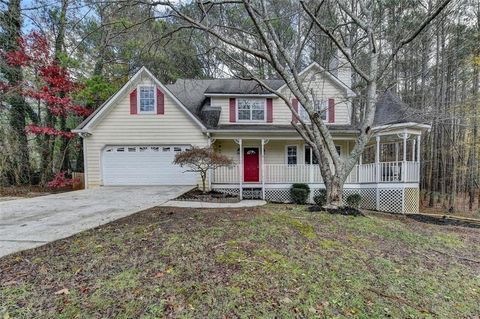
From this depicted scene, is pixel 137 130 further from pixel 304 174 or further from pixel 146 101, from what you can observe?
pixel 304 174

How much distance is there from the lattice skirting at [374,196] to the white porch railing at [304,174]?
43 centimetres

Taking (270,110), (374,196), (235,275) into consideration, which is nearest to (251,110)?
(270,110)

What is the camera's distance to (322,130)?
695 centimetres

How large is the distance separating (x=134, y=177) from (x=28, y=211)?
6.00 meters

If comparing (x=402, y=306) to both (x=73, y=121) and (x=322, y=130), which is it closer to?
(x=322, y=130)

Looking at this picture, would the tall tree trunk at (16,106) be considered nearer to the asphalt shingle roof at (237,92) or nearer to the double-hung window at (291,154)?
the asphalt shingle roof at (237,92)

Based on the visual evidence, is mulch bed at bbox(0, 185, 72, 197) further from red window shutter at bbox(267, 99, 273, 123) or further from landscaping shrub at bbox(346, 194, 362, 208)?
landscaping shrub at bbox(346, 194, 362, 208)

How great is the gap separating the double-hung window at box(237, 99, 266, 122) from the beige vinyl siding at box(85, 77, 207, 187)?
8.22 feet

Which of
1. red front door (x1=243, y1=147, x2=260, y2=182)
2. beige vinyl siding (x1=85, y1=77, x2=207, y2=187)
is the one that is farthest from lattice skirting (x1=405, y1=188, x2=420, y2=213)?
beige vinyl siding (x1=85, y1=77, x2=207, y2=187)

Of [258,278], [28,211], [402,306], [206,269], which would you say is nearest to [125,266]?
[206,269]

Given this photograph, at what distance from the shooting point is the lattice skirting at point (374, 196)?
450 inches

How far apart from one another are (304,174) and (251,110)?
429 centimetres

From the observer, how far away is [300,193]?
11688mm

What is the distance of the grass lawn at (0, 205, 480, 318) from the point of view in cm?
267
